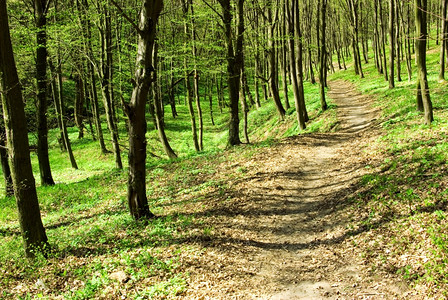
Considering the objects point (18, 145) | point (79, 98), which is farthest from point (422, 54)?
point (79, 98)

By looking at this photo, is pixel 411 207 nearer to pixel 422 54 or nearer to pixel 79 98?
pixel 422 54

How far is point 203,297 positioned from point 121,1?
2425cm

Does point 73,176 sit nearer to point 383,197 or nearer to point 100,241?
point 100,241

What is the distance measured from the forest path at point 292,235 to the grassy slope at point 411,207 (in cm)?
36

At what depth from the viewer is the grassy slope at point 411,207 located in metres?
5.55

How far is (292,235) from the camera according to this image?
26.8 ft

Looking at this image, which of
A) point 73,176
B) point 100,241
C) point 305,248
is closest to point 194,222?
point 100,241

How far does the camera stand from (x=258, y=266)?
6.91 metres

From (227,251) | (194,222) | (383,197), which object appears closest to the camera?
(227,251)

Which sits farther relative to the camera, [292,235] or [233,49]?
[233,49]

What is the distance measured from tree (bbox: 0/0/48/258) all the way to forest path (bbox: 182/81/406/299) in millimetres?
4243

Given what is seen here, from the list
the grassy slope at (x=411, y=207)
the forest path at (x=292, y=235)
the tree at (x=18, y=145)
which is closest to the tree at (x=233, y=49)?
the forest path at (x=292, y=235)

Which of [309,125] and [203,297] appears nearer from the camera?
[203,297]

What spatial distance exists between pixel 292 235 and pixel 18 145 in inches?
272
